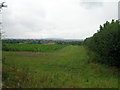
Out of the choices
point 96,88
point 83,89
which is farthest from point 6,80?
point 96,88

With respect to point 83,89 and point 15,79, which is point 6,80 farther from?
point 83,89

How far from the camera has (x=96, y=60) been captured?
91.7 feet

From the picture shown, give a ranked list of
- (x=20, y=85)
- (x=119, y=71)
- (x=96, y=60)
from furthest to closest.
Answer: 1. (x=96, y=60)
2. (x=119, y=71)
3. (x=20, y=85)

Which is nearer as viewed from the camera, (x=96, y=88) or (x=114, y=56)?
(x=96, y=88)

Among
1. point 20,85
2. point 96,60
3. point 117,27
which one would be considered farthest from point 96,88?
point 96,60

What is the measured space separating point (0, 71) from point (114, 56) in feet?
36.0

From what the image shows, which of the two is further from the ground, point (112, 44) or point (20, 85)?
point (112, 44)

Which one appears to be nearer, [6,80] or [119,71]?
[6,80]

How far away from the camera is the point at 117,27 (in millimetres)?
20062

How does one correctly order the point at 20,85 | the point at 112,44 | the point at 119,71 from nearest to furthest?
1. the point at 20,85
2. the point at 112,44
3. the point at 119,71

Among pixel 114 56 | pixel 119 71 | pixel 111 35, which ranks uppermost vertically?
pixel 111 35

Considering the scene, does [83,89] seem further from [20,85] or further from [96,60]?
[96,60]

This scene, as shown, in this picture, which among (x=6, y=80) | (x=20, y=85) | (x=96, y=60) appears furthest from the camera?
(x=96, y=60)

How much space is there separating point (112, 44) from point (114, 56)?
3.85ft
